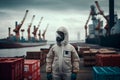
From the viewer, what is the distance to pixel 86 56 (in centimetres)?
1641

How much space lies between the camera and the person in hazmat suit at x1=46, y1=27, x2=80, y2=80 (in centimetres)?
516

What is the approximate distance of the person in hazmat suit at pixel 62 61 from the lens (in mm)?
5164

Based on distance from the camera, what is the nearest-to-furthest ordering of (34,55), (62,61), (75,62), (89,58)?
(62,61) → (75,62) → (89,58) → (34,55)

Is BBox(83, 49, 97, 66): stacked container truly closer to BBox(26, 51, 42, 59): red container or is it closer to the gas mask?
BBox(26, 51, 42, 59): red container

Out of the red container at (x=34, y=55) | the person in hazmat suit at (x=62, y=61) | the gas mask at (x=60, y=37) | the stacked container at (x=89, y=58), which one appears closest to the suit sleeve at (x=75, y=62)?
the person in hazmat suit at (x=62, y=61)

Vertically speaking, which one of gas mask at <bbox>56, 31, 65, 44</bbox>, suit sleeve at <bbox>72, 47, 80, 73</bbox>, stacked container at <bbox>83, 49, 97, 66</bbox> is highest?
gas mask at <bbox>56, 31, 65, 44</bbox>

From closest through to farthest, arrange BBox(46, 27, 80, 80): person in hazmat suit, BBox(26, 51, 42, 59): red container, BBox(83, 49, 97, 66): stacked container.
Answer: BBox(46, 27, 80, 80): person in hazmat suit → BBox(83, 49, 97, 66): stacked container → BBox(26, 51, 42, 59): red container

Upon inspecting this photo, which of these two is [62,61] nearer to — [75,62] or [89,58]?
[75,62]

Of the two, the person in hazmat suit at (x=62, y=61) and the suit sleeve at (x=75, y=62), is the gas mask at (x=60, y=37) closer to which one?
the person in hazmat suit at (x=62, y=61)

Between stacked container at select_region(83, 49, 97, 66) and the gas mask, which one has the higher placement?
the gas mask

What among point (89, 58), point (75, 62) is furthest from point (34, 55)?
point (75, 62)

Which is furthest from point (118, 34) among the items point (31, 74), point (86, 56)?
point (31, 74)

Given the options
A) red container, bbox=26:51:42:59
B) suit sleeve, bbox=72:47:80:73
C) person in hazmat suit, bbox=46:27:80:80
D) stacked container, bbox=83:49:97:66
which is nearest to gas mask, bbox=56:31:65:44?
person in hazmat suit, bbox=46:27:80:80

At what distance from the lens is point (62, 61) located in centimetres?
518
